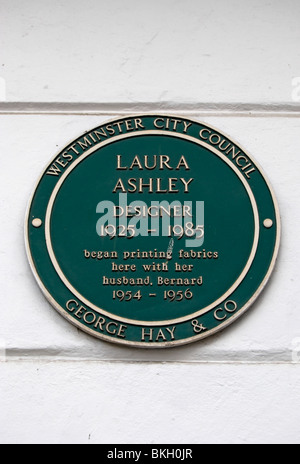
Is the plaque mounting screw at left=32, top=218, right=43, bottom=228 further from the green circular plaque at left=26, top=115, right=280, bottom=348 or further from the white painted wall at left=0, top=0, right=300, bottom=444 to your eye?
the white painted wall at left=0, top=0, right=300, bottom=444

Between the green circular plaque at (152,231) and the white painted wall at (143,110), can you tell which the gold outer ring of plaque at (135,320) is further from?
the white painted wall at (143,110)

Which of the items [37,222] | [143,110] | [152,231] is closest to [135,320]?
[152,231]

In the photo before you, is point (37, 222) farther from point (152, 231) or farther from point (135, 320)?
point (135, 320)

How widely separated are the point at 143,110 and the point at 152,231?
27.4 inches

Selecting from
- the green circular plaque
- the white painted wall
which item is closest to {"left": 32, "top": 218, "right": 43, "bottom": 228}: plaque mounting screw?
the green circular plaque

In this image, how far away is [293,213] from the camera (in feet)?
13.4

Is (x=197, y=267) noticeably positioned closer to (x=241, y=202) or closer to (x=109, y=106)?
(x=241, y=202)

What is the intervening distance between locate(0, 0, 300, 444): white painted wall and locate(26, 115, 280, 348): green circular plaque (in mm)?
99

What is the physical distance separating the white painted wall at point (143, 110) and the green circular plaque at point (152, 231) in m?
0.10

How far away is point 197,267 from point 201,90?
39.4 inches

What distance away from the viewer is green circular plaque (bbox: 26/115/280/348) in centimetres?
385

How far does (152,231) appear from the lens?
3.99 meters

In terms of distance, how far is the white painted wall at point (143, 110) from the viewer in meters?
3.75

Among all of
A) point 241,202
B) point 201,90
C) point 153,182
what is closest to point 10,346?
point 153,182
